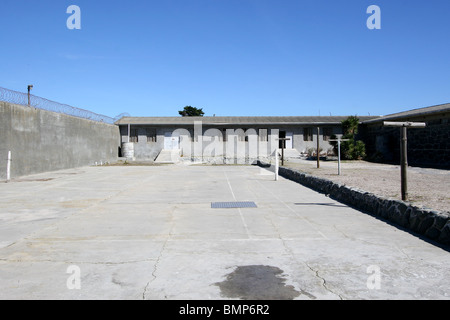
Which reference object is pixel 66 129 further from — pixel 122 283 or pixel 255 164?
pixel 122 283

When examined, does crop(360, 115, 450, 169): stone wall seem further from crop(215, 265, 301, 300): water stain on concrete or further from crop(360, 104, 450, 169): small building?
crop(215, 265, 301, 300): water stain on concrete

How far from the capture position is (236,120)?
116ft

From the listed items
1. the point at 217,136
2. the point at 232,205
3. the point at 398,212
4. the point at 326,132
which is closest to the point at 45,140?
the point at 232,205

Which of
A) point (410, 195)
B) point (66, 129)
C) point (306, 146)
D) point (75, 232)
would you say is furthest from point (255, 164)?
point (75, 232)

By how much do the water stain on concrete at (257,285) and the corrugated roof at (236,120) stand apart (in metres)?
30.1

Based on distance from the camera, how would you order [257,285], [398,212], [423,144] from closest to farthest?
[257,285] → [398,212] → [423,144]

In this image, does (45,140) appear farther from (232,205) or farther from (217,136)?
(217,136)

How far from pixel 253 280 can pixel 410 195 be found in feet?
18.0

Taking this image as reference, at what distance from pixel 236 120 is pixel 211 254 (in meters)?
31.2

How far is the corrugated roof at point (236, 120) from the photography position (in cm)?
3391

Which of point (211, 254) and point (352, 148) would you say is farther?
point (352, 148)

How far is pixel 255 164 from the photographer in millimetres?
29281

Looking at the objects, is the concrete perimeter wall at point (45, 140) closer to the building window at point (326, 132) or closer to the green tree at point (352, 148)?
the green tree at point (352, 148)

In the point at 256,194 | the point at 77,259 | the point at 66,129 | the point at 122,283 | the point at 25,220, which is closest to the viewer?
the point at 122,283
